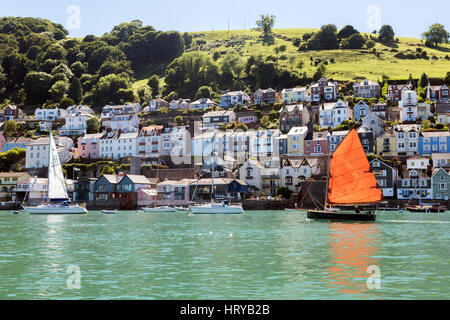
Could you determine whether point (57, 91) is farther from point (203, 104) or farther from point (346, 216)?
point (346, 216)

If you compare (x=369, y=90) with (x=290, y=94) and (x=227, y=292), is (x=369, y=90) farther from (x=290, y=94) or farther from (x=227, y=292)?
(x=227, y=292)

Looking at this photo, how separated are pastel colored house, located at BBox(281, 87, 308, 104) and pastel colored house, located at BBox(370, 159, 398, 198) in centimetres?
4723

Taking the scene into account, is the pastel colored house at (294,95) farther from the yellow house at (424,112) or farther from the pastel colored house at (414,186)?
the pastel colored house at (414,186)

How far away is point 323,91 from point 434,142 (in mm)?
40824

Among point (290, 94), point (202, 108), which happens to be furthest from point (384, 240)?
point (202, 108)

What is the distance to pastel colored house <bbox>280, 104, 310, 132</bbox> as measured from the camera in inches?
5123

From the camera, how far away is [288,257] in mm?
32250

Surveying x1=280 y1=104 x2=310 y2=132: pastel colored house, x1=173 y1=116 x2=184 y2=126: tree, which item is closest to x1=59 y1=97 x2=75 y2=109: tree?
x1=173 y1=116 x2=184 y2=126: tree

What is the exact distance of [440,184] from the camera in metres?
98.9

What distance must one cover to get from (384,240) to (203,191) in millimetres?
67679

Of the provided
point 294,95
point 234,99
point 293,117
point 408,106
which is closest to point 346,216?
point 293,117

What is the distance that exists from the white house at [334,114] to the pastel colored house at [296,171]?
22.7 metres

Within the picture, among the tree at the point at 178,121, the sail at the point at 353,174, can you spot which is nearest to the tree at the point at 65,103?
the tree at the point at 178,121

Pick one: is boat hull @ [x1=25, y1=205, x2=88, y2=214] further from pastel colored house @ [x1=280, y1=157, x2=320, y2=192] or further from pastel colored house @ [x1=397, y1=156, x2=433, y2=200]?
pastel colored house @ [x1=397, y1=156, x2=433, y2=200]
